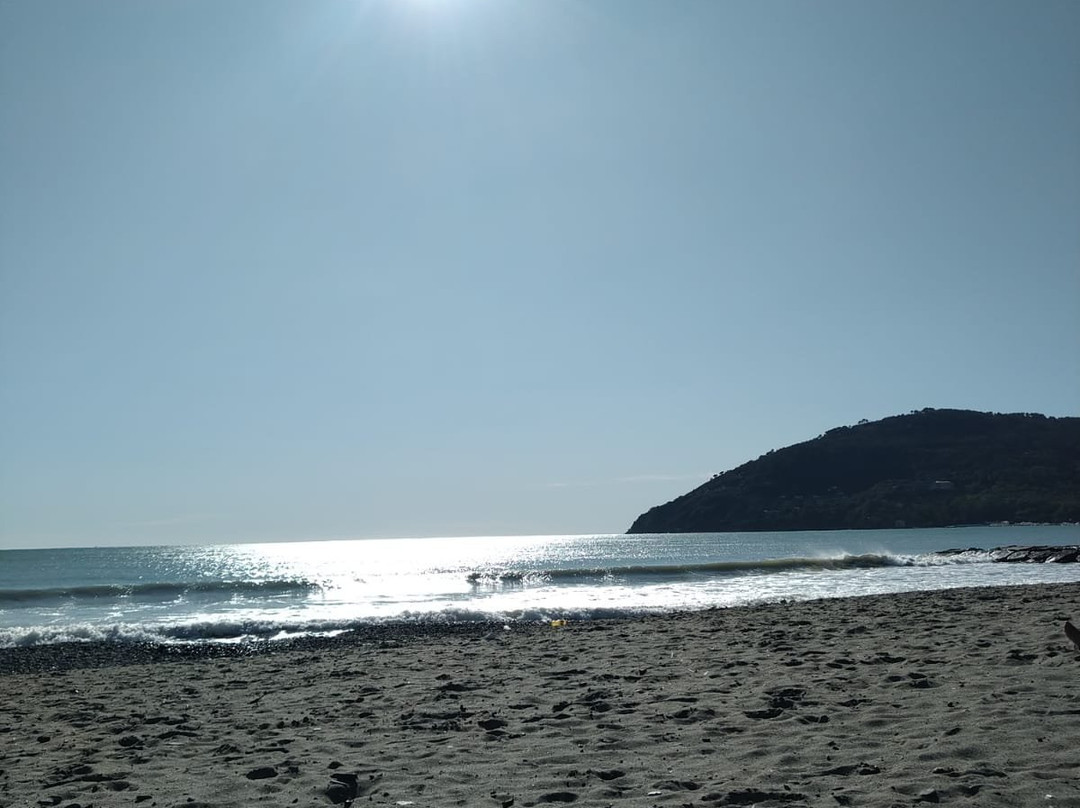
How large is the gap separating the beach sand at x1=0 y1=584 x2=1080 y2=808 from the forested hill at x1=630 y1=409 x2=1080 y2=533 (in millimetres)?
111442

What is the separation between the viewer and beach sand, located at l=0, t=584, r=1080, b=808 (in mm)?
5359

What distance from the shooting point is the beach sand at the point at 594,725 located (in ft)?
17.6

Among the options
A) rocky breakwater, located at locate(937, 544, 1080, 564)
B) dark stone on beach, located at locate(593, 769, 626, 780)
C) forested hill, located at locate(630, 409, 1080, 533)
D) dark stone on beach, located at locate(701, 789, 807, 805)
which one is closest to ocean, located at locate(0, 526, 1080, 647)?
rocky breakwater, located at locate(937, 544, 1080, 564)

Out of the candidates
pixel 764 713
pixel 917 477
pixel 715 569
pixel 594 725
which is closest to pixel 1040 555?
pixel 715 569

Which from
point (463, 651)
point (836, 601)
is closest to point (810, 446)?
point (836, 601)

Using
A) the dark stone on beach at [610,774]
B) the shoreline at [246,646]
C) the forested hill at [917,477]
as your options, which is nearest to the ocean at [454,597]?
the shoreline at [246,646]

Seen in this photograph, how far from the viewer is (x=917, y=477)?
122 m

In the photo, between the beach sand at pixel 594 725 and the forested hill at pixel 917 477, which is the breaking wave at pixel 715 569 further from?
the forested hill at pixel 917 477

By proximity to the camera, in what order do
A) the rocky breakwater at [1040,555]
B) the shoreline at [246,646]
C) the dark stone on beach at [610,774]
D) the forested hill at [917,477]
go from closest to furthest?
1. the dark stone on beach at [610,774]
2. the shoreline at [246,646]
3. the rocky breakwater at [1040,555]
4. the forested hill at [917,477]

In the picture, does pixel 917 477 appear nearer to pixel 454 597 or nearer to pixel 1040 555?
pixel 1040 555

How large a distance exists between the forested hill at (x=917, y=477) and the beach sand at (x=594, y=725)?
11144 centimetres

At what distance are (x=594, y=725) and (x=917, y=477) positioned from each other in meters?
130

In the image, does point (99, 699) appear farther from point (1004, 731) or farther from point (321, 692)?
point (1004, 731)

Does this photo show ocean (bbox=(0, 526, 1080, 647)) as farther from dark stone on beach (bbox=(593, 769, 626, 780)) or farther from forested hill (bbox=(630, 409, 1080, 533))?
forested hill (bbox=(630, 409, 1080, 533))
